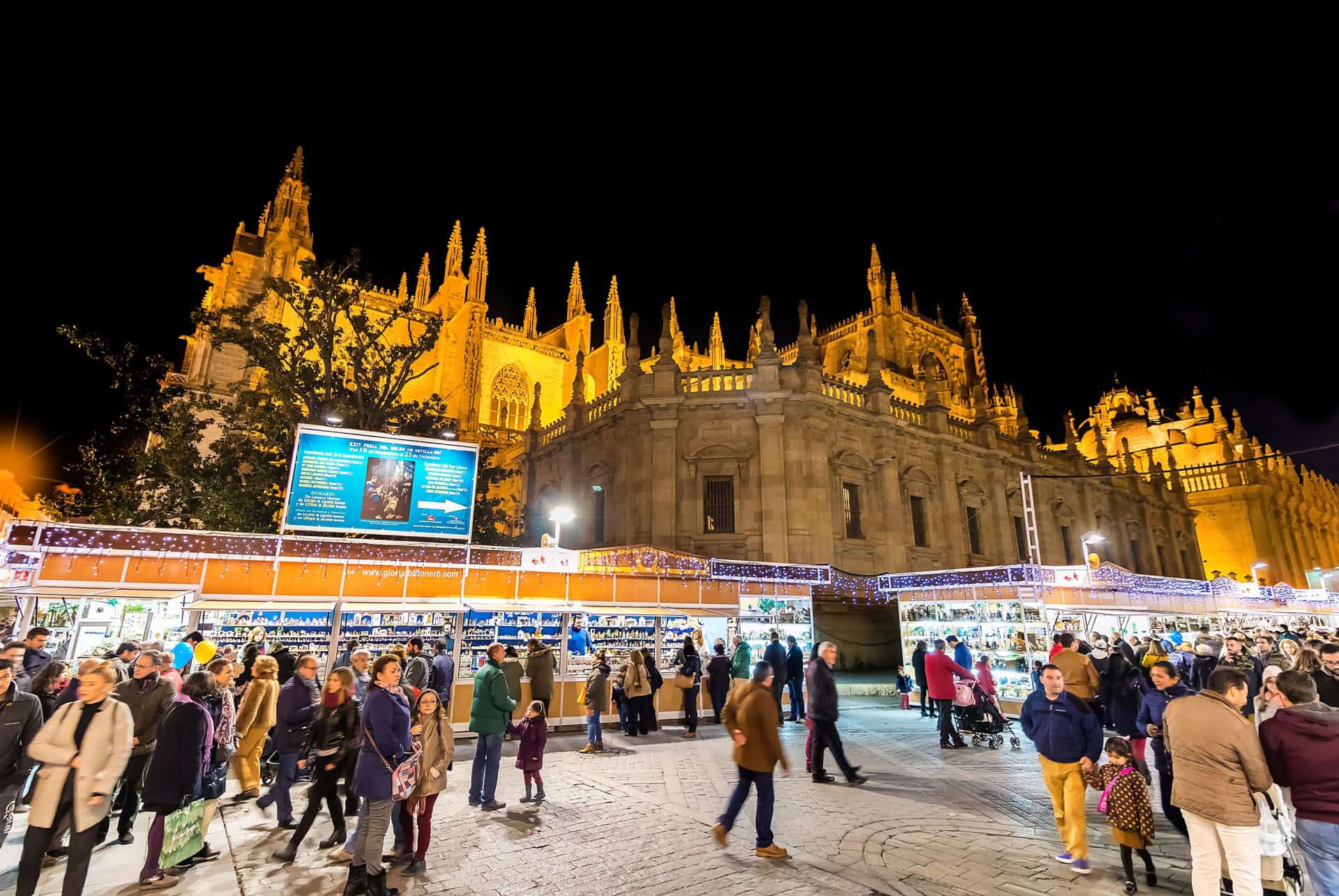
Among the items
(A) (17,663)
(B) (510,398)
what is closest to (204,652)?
(A) (17,663)

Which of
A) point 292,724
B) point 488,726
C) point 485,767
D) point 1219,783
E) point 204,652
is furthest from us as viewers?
point 204,652

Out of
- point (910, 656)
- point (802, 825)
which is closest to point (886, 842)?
point (802, 825)

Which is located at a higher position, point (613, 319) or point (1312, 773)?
point (613, 319)

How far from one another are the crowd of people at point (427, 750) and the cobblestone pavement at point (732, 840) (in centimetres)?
27

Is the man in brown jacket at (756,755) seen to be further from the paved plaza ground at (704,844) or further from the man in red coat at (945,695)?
the man in red coat at (945,695)

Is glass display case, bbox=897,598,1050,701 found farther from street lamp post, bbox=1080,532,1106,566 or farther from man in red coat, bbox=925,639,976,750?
street lamp post, bbox=1080,532,1106,566

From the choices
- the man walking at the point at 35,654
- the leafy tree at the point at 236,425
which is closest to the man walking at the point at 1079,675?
the man walking at the point at 35,654

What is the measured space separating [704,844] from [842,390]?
18857mm

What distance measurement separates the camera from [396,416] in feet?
68.8

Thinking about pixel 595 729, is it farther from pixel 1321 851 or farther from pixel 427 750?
pixel 1321 851

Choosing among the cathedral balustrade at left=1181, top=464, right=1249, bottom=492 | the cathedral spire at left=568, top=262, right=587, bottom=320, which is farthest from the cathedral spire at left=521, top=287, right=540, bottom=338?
the cathedral balustrade at left=1181, top=464, right=1249, bottom=492

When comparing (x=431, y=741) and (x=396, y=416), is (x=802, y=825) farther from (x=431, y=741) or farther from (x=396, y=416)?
(x=396, y=416)

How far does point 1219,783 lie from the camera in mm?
4066

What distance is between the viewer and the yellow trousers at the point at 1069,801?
534 centimetres
